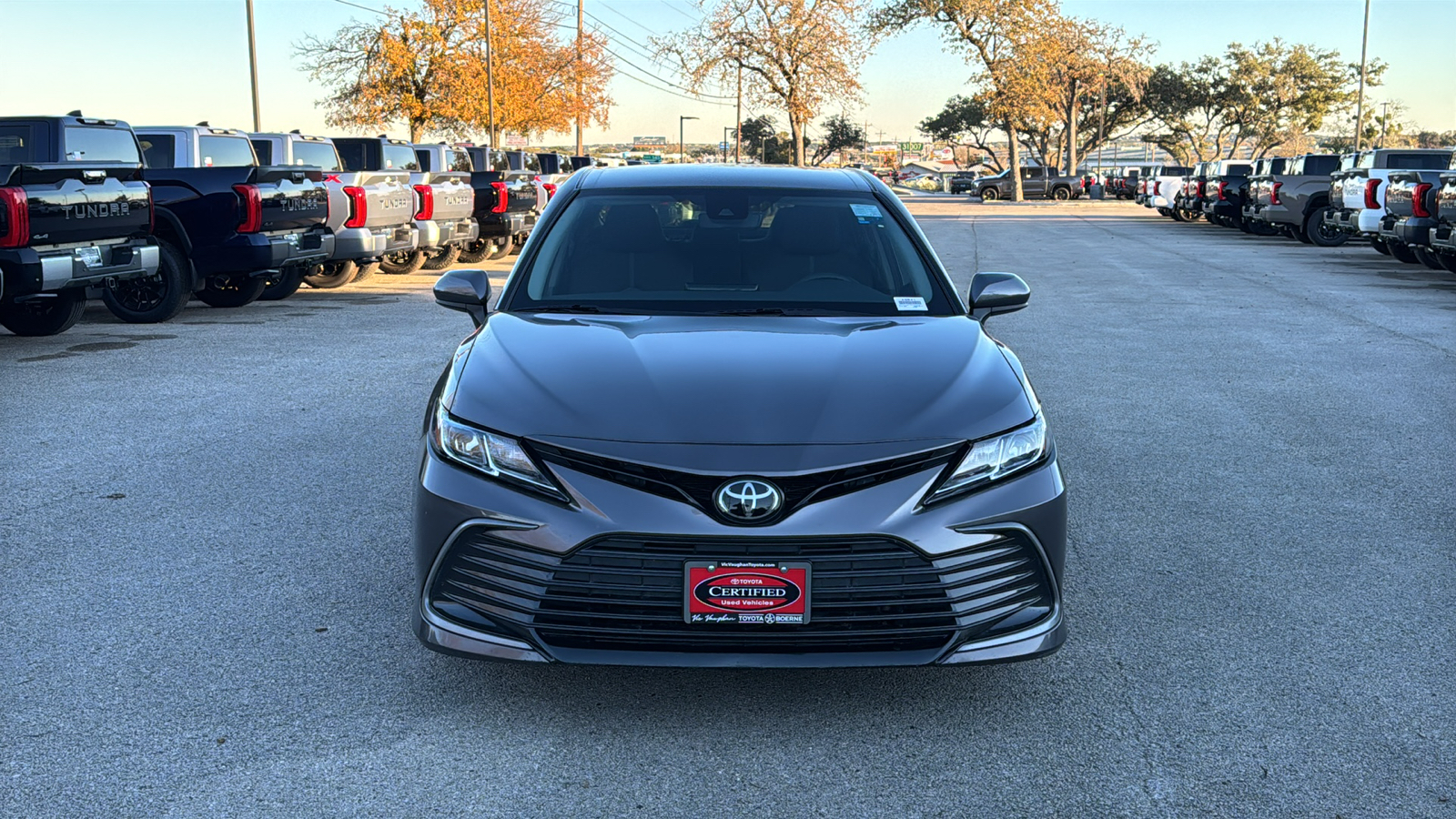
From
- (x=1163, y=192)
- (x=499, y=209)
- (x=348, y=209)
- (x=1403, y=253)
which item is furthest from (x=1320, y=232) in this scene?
(x=348, y=209)

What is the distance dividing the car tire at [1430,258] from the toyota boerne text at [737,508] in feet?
56.9

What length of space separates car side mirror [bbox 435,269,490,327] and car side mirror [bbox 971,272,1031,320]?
1.67m

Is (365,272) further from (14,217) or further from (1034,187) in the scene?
(1034,187)

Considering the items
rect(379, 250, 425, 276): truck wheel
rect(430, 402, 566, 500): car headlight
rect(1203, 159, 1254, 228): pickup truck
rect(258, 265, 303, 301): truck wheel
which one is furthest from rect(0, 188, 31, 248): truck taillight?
rect(1203, 159, 1254, 228): pickup truck

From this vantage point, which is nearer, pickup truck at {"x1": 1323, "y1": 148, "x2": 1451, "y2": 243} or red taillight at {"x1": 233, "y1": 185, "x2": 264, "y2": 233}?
red taillight at {"x1": 233, "y1": 185, "x2": 264, "y2": 233}

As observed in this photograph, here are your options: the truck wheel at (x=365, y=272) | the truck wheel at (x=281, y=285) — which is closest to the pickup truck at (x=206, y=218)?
the truck wheel at (x=281, y=285)

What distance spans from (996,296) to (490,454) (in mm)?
2015

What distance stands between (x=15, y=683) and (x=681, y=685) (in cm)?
184

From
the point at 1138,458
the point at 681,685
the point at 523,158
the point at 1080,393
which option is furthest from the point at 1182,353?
the point at 523,158

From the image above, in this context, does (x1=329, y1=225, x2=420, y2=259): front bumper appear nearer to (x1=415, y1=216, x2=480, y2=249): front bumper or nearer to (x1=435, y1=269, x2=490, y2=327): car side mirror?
(x1=415, y1=216, x2=480, y2=249): front bumper

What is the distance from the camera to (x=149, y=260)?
1134 cm

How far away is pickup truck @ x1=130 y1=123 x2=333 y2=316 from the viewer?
12.6m

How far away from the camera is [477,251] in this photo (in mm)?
21766

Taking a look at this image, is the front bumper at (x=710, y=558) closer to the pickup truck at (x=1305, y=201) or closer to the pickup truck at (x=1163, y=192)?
the pickup truck at (x=1305, y=201)
